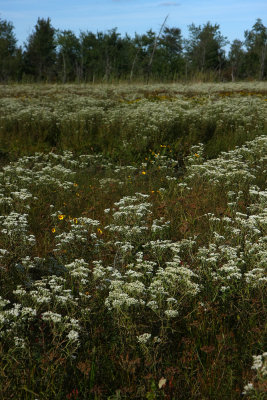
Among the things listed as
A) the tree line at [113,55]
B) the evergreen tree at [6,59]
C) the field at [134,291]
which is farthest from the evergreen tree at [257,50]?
the field at [134,291]

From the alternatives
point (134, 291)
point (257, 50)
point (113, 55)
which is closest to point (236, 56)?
point (257, 50)

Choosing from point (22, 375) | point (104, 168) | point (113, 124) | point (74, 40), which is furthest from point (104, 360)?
point (74, 40)

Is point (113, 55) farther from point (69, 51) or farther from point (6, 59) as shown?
point (6, 59)

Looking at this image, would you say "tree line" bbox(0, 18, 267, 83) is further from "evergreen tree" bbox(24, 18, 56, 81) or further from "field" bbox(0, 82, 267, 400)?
"field" bbox(0, 82, 267, 400)

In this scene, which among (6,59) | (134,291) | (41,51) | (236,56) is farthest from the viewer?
(236,56)

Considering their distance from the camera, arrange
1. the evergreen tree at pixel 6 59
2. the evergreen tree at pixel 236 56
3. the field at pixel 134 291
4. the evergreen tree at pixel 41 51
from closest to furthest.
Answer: the field at pixel 134 291 < the evergreen tree at pixel 6 59 < the evergreen tree at pixel 41 51 < the evergreen tree at pixel 236 56

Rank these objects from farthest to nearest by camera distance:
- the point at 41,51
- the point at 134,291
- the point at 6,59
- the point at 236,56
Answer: the point at 236,56
the point at 41,51
the point at 6,59
the point at 134,291

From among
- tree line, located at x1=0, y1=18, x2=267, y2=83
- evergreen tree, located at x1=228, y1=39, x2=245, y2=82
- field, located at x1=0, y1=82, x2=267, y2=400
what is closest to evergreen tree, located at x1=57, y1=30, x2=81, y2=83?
tree line, located at x1=0, y1=18, x2=267, y2=83

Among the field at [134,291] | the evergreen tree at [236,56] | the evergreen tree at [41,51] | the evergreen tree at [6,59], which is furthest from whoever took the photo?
the evergreen tree at [236,56]

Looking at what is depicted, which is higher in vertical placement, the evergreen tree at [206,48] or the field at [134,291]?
the evergreen tree at [206,48]

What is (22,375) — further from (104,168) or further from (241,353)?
(104,168)

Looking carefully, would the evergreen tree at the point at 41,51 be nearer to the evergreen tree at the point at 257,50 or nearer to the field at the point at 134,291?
the evergreen tree at the point at 257,50

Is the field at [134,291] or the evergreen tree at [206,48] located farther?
the evergreen tree at [206,48]

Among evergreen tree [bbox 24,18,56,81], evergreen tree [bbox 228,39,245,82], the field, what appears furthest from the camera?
evergreen tree [bbox 228,39,245,82]
